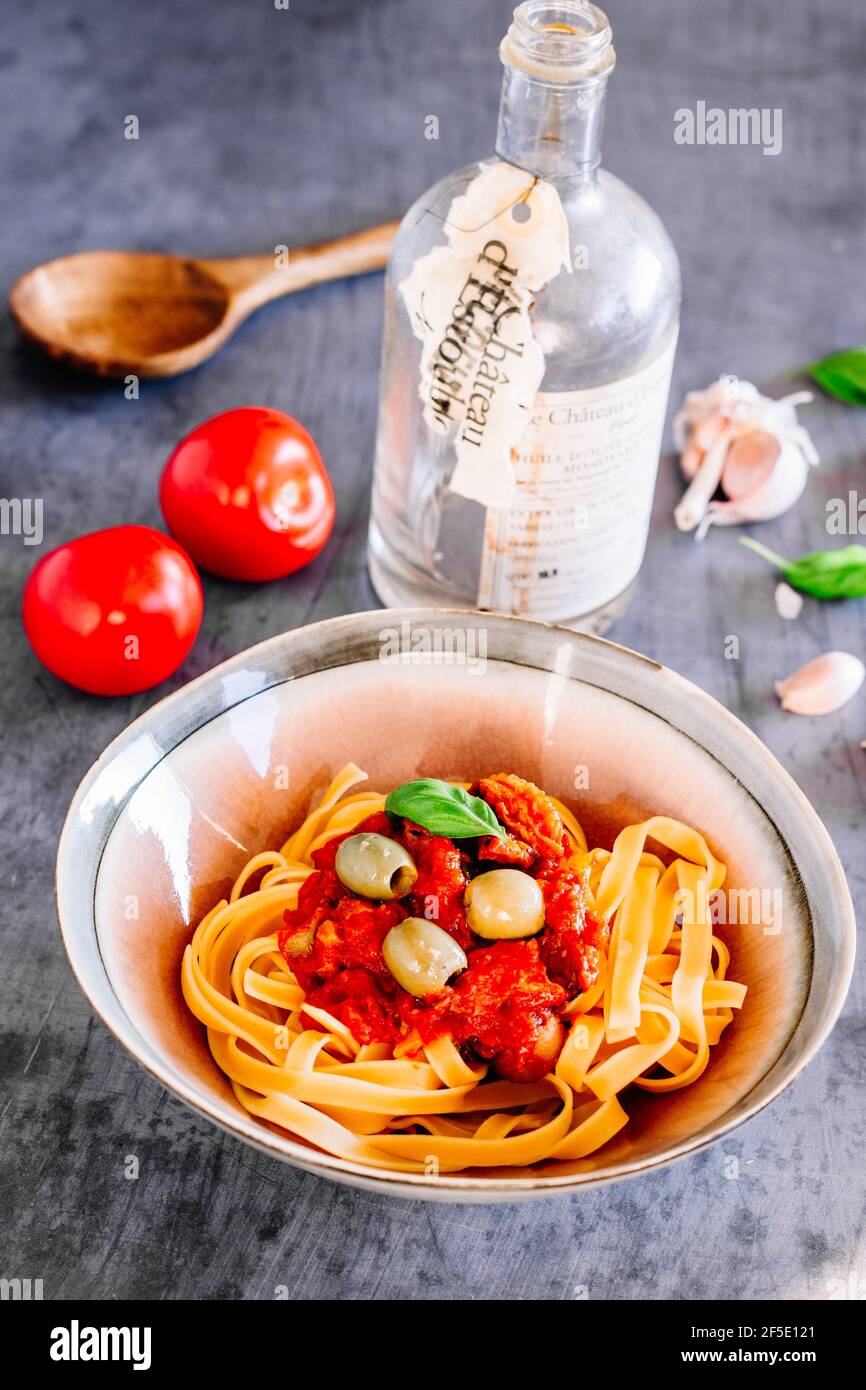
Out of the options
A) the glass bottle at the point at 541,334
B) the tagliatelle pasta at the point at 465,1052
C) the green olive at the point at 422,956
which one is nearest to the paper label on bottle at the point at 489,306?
the glass bottle at the point at 541,334

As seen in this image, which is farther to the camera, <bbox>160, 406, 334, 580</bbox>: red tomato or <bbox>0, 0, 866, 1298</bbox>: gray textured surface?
<bbox>160, 406, 334, 580</bbox>: red tomato

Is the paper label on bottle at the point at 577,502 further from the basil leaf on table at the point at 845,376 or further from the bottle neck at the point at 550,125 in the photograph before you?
the basil leaf on table at the point at 845,376

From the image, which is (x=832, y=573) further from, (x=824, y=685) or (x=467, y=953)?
(x=467, y=953)

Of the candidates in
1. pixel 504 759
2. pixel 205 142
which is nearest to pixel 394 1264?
pixel 504 759

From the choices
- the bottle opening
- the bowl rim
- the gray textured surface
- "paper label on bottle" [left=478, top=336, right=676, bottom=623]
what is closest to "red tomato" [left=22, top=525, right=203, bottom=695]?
the gray textured surface

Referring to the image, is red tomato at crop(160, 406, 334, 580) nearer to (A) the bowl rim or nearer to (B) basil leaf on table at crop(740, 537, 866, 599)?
(A) the bowl rim

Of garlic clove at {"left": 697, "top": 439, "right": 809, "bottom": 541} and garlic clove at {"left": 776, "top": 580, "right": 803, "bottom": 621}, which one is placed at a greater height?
garlic clove at {"left": 697, "top": 439, "right": 809, "bottom": 541}
